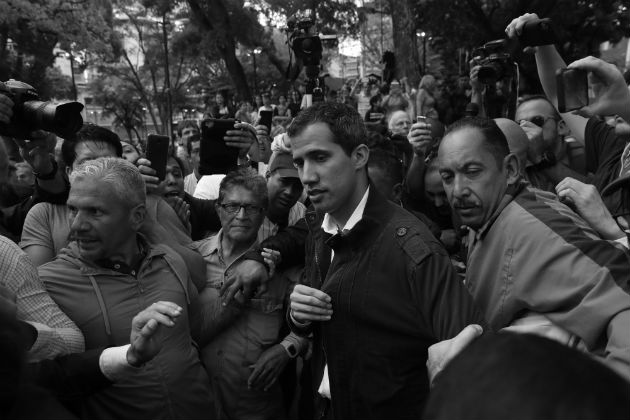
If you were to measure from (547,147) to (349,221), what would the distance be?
234 centimetres

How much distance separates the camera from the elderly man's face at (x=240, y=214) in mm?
3234

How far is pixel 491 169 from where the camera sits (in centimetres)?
236

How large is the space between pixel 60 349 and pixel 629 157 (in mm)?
2691

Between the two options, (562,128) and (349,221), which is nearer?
(349,221)

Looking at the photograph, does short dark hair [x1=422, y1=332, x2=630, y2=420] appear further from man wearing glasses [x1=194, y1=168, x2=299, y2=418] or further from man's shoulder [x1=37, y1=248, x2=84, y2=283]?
man wearing glasses [x1=194, y1=168, x2=299, y2=418]

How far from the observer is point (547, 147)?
13.4 feet

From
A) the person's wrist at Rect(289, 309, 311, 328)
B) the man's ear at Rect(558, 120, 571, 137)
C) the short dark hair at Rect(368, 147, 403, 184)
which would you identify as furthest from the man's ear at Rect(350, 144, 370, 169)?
the man's ear at Rect(558, 120, 571, 137)

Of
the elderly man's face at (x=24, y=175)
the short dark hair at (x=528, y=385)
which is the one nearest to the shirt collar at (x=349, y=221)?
the short dark hair at (x=528, y=385)

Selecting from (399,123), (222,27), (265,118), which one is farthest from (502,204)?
(222,27)

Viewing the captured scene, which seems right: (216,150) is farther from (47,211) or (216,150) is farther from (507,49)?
(507,49)

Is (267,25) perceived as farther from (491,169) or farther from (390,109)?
(491,169)

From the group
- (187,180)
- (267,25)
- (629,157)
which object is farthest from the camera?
(267,25)

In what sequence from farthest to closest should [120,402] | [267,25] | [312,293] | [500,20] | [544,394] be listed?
[267,25]
[500,20]
[120,402]
[312,293]
[544,394]

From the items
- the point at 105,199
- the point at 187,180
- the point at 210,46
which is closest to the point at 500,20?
the point at 210,46
